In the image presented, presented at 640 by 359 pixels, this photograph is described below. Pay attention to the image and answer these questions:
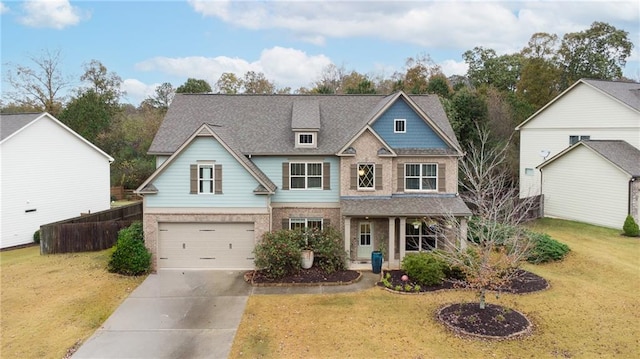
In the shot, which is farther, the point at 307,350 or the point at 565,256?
the point at 565,256

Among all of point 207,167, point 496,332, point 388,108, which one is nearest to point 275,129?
point 207,167

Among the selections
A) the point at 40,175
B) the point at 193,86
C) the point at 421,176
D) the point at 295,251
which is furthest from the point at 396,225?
the point at 193,86

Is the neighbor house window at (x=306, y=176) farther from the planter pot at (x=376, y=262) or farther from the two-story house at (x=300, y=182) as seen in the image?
the planter pot at (x=376, y=262)

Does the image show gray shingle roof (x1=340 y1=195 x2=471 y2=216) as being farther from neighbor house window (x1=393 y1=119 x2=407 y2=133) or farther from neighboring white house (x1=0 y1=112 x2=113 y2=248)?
neighboring white house (x1=0 y1=112 x2=113 y2=248)

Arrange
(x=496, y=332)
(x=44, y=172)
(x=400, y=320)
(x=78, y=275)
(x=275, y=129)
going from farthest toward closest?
(x=44, y=172), (x=275, y=129), (x=78, y=275), (x=400, y=320), (x=496, y=332)

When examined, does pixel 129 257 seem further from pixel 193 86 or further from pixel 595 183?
pixel 193 86

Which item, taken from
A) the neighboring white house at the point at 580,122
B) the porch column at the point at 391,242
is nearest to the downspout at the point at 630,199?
the neighboring white house at the point at 580,122

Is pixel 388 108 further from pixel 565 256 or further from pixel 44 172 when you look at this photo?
pixel 44 172
